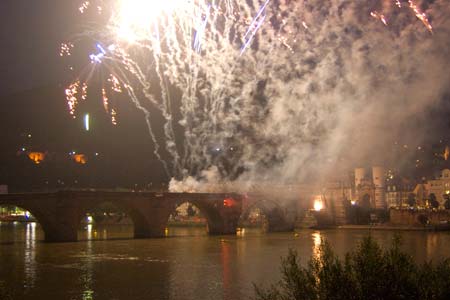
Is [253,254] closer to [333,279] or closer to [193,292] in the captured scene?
[193,292]

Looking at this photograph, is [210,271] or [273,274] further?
[210,271]

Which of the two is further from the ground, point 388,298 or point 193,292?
A: point 388,298

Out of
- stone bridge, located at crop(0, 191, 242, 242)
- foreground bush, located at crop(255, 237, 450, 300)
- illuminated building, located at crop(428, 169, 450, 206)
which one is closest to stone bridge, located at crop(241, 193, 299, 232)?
stone bridge, located at crop(0, 191, 242, 242)

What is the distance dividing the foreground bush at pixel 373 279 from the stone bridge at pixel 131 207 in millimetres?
39166

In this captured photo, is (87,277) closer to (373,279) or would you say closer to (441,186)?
(373,279)

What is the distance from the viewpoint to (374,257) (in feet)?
33.6

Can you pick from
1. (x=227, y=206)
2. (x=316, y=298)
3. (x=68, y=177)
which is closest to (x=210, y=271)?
(x=316, y=298)

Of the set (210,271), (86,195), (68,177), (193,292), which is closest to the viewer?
(193,292)

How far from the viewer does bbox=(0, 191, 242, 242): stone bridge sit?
47031 mm

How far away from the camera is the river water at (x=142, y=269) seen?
23.3 m

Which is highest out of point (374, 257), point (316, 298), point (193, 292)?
point (374, 257)

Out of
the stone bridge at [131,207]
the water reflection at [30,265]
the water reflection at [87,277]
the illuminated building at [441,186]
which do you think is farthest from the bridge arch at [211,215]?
the illuminated building at [441,186]

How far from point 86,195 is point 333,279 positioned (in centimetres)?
4147

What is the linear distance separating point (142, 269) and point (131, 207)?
76.5 ft
